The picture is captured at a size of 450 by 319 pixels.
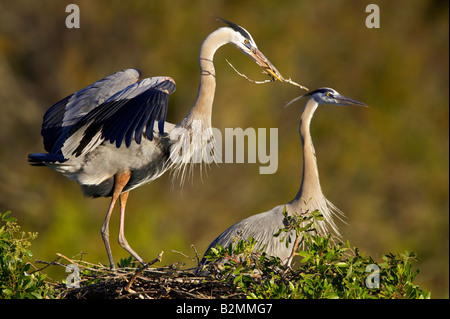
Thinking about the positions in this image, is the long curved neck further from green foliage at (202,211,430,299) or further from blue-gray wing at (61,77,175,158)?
green foliage at (202,211,430,299)

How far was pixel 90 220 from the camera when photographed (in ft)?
30.6

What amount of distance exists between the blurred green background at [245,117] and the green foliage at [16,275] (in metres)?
5.14

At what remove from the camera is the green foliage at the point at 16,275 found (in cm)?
322

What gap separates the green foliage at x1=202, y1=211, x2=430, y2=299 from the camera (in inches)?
126

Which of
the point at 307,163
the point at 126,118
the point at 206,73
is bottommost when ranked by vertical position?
the point at 307,163

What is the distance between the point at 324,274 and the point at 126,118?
140 centimetres

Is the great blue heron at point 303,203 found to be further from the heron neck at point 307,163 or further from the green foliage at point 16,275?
the green foliage at point 16,275

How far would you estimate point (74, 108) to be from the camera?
4719mm

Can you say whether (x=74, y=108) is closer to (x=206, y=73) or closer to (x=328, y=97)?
(x=206, y=73)

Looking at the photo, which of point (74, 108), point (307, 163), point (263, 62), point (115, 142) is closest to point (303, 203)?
point (307, 163)
